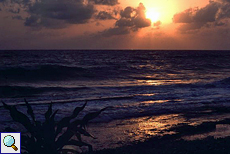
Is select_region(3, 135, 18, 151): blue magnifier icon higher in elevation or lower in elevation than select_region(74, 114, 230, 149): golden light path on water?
higher

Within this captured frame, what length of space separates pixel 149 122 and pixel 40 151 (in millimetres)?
5657

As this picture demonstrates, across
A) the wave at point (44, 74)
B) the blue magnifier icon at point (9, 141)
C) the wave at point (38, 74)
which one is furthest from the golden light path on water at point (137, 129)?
the wave at point (38, 74)

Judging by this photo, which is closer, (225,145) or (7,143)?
(7,143)

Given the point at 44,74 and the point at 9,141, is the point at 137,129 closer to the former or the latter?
the point at 9,141

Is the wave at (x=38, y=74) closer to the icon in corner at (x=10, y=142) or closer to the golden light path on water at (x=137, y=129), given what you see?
the golden light path on water at (x=137, y=129)

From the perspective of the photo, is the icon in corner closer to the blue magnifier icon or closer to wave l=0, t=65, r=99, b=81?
the blue magnifier icon

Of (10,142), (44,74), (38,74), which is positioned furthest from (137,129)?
(44,74)

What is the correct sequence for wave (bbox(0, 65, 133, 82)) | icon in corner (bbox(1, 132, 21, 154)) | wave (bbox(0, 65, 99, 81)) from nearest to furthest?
icon in corner (bbox(1, 132, 21, 154)) → wave (bbox(0, 65, 133, 82)) → wave (bbox(0, 65, 99, 81))

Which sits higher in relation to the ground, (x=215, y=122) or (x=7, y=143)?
(x=7, y=143)

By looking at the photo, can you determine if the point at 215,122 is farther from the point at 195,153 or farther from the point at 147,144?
the point at 195,153

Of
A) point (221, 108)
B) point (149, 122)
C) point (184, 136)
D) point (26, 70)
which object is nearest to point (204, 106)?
Answer: point (221, 108)

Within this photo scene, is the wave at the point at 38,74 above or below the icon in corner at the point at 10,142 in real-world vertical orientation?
below

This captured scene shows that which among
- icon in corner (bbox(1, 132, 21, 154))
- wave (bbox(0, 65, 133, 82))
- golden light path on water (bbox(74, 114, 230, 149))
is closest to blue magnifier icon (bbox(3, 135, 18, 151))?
icon in corner (bbox(1, 132, 21, 154))

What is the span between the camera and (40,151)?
4129mm
